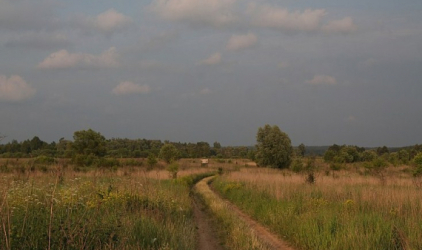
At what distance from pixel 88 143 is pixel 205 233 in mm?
45390

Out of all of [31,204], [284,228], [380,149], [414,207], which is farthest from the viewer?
[380,149]

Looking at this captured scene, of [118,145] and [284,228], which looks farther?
[118,145]

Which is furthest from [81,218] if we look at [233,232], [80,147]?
[80,147]

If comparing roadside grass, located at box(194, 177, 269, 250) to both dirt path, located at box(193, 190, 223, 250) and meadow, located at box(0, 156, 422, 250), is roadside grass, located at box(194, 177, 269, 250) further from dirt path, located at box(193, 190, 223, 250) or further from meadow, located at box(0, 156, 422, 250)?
dirt path, located at box(193, 190, 223, 250)

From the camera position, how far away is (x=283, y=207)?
15156mm

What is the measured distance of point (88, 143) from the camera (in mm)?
55844

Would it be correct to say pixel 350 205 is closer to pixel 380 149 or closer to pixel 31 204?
pixel 31 204

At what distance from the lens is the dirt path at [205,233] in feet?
38.4

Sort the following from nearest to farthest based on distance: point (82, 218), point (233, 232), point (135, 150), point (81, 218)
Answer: point (81, 218), point (82, 218), point (233, 232), point (135, 150)

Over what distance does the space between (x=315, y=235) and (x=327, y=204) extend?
4.27m

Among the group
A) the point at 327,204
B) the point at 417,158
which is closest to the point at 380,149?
the point at 417,158

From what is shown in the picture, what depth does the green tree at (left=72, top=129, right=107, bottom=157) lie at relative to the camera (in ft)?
180

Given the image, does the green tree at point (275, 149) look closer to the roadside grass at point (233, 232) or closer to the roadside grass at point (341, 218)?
the roadside grass at point (341, 218)

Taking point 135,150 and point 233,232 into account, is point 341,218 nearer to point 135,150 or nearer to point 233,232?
point 233,232
